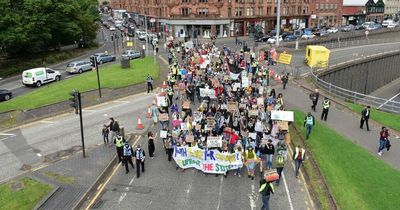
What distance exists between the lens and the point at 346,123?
26172 mm

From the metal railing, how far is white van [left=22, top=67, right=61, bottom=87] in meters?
29.9

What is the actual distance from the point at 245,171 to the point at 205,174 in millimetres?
1950

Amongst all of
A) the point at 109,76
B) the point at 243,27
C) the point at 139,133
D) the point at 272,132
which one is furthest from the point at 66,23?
the point at 272,132

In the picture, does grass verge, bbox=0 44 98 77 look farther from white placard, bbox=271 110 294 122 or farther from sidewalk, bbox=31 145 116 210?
white placard, bbox=271 110 294 122

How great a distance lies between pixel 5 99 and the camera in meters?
39.5

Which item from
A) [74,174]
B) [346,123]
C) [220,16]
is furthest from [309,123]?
[220,16]

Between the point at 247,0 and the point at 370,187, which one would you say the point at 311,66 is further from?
the point at 247,0

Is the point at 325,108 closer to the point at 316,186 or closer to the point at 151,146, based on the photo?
the point at 316,186

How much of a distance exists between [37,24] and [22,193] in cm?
4576

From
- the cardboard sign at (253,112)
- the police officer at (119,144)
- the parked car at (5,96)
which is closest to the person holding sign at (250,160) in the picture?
the cardboard sign at (253,112)

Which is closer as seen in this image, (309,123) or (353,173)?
(353,173)

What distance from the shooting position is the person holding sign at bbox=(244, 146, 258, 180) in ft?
59.4

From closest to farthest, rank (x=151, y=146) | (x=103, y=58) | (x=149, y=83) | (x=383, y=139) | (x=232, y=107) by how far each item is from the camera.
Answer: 1. (x=383, y=139)
2. (x=151, y=146)
3. (x=232, y=107)
4. (x=149, y=83)
5. (x=103, y=58)

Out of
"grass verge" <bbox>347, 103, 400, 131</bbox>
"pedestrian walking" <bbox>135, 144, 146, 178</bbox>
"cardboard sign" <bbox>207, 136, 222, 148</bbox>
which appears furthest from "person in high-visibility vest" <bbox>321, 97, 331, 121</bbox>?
"pedestrian walking" <bbox>135, 144, 146, 178</bbox>
